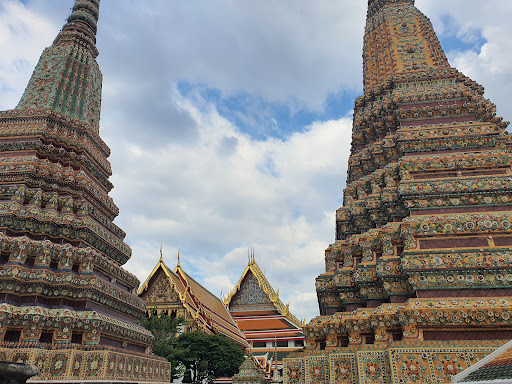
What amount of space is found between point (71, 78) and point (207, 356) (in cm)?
1251

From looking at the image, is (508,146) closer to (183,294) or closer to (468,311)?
(468,311)

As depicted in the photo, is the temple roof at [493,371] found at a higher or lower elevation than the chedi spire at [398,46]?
lower

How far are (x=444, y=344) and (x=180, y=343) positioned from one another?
13.2m

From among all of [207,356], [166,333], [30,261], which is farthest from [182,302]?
[30,261]

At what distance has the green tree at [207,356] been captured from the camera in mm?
16938

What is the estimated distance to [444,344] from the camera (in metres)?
5.75

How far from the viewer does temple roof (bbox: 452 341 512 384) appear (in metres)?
3.62

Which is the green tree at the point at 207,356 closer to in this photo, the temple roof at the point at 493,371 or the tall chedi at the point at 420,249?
the tall chedi at the point at 420,249

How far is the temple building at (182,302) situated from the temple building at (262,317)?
1339mm

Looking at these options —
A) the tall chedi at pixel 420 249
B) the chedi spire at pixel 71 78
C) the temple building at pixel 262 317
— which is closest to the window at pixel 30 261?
the chedi spire at pixel 71 78

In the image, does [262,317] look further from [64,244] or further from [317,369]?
[317,369]

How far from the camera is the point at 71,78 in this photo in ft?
37.4

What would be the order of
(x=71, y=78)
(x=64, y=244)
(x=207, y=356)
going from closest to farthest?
(x=64, y=244) → (x=71, y=78) → (x=207, y=356)

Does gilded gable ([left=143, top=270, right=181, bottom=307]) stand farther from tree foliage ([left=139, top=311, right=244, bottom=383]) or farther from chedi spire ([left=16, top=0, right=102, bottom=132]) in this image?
chedi spire ([left=16, top=0, right=102, bottom=132])
